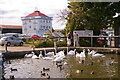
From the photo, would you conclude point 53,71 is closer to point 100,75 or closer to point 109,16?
point 100,75

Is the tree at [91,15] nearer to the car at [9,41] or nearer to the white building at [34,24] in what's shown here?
the car at [9,41]

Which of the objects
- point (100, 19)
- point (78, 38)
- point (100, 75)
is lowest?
point (100, 75)

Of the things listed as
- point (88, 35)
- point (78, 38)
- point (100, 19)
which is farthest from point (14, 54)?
point (100, 19)

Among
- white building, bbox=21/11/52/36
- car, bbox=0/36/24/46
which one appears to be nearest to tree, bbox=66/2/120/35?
car, bbox=0/36/24/46

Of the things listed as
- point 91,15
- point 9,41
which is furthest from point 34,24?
point 91,15

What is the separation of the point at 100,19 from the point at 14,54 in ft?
37.2

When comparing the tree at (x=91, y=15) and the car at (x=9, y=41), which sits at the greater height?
the tree at (x=91, y=15)

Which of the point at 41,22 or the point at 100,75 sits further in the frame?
the point at 41,22

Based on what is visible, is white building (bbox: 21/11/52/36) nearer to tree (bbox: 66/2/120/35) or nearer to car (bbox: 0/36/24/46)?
car (bbox: 0/36/24/46)

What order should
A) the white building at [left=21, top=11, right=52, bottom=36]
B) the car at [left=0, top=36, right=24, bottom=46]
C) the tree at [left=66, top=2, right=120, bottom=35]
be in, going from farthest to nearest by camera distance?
the white building at [left=21, top=11, right=52, bottom=36] < the car at [left=0, top=36, right=24, bottom=46] < the tree at [left=66, top=2, right=120, bottom=35]

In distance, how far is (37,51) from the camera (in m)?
17.6

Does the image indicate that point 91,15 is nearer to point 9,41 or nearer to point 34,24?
point 9,41

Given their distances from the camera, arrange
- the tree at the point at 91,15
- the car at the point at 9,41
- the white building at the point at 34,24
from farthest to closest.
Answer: the white building at the point at 34,24, the car at the point at 9,41, the tree at the point at 91,15

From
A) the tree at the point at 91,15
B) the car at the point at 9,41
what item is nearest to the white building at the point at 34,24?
the car at the point at 9,41
